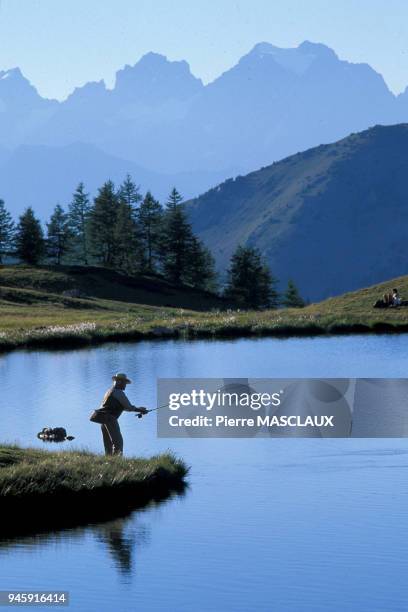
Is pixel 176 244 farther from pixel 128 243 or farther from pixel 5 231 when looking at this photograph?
pixel 5 231

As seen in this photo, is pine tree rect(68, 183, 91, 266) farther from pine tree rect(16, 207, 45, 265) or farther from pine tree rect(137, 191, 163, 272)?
pine tree rect(16, 207, 45, 265)

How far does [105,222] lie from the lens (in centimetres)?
13088

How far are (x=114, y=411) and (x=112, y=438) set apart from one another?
0.71 metres

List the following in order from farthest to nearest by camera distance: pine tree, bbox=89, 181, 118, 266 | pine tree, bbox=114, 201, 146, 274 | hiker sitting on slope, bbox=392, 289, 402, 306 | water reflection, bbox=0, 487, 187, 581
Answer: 1. pine tree, bbox=89, 181, 118, 266
2. pine tree, bbox=114, 201, 146, 274
3. hiker sitting on slope, bbox=392, 289, 402, 306
4. water reflection, bbox=0, 487, 187, 581

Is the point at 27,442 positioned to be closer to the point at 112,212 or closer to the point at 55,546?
the point at 55,546

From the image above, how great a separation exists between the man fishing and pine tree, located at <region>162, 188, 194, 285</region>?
101 m

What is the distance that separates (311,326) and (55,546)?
48979 mm

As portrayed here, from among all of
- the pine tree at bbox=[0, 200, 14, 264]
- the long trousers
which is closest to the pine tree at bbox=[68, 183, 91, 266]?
the pine tree at bbox=[0, 200, 14, 264]

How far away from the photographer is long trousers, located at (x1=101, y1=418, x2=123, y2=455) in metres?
26.7

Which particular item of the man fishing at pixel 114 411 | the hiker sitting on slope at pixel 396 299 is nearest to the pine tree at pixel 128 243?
the hiker sitting on slope at pixel 396 299

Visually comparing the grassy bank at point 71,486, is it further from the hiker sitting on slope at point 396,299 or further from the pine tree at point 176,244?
the pine tree at point 176,244

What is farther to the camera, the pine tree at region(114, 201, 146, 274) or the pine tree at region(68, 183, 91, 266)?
the pine tree at region(68, 183, 91, 266)

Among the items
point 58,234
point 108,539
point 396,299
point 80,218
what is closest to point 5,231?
point 58,234

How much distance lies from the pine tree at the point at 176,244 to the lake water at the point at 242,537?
91.5 metres
